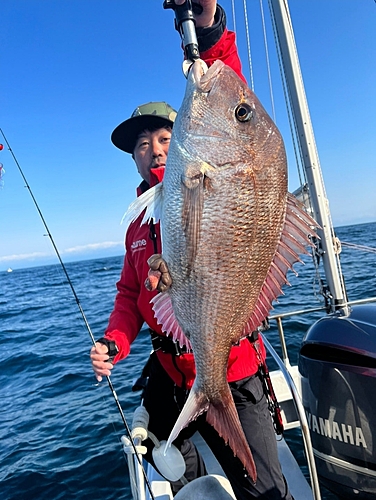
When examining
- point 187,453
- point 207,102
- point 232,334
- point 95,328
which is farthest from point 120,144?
point 95,328

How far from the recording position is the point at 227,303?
59.1 inches

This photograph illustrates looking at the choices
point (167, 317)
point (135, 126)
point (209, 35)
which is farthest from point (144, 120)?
point (167, 317)

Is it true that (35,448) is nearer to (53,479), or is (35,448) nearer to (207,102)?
(53,479)

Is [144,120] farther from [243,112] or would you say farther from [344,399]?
[344,399]

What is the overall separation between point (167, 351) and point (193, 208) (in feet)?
3.50

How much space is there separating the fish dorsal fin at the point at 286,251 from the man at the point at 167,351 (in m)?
0.62

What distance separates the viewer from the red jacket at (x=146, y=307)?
82.2 inches

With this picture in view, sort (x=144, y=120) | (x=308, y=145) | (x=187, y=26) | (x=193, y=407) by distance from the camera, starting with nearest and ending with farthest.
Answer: (x=193, y=407), (x=187, y=26), (x=144, y=120), (x=308, y=145)

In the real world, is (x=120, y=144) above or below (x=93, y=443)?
above

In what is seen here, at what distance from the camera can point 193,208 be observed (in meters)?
1.41

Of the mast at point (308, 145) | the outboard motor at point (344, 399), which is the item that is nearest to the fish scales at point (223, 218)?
the outboard motor at point (344, 399)

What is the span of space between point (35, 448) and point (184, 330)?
17.8 ft

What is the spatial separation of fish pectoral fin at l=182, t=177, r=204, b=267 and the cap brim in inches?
39.7

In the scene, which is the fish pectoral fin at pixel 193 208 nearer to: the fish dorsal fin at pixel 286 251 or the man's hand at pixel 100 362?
the fish dorsal fin at pixel 286 251
